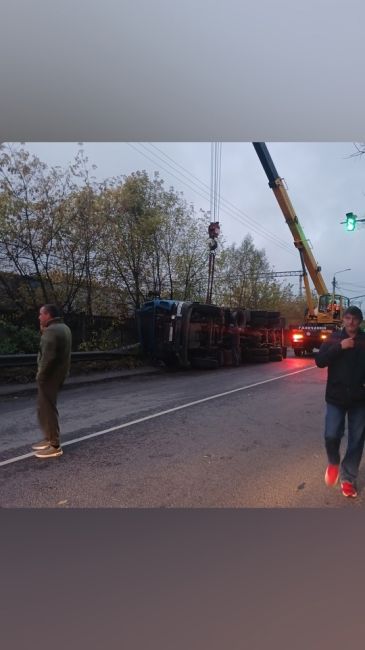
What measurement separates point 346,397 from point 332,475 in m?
0.49

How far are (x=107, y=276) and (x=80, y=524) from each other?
63.9 inches

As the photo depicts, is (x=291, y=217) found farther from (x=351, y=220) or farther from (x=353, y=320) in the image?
(x=353, y=320)

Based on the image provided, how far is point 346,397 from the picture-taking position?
9.68 ft

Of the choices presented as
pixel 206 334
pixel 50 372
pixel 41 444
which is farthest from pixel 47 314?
pixel 206 334

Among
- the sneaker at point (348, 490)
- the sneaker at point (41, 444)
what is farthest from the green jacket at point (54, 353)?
the sneaker at point (348, 490)

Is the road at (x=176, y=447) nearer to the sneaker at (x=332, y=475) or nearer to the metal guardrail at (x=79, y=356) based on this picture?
the sneaker at (x=332, y=475)

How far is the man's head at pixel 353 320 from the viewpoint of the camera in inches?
113

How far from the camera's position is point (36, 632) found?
2.11 m

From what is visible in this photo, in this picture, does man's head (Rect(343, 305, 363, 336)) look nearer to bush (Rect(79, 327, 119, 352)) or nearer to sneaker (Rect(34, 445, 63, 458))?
bush (Rect(79, 327, 119, 352))

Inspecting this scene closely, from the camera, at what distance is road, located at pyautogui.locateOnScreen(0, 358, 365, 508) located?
9.26ft

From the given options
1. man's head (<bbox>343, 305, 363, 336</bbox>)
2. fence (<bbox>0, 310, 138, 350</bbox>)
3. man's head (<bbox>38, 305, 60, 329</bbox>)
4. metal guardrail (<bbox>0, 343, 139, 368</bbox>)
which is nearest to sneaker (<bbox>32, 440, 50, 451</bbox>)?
metal guardrail (<bbox>0, 343, 139, 368</bbox>)
